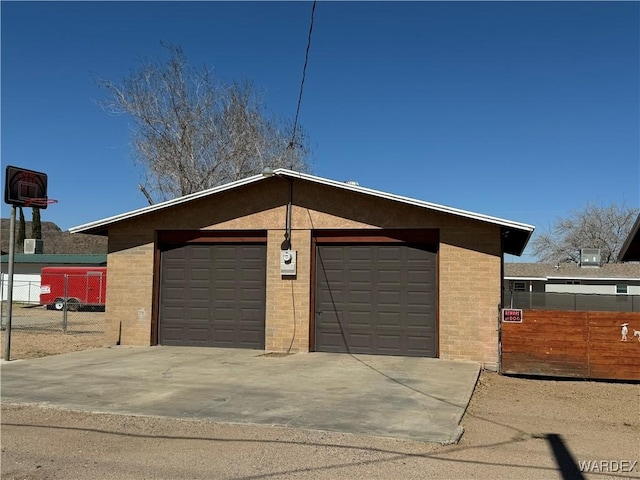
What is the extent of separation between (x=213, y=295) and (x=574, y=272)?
31.4 metres

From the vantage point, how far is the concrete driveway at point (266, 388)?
7418 mm

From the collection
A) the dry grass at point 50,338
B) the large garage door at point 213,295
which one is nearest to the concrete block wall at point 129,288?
the large garage door at point 213,295

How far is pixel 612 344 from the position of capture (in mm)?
11336

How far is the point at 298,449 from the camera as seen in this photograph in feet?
20.1

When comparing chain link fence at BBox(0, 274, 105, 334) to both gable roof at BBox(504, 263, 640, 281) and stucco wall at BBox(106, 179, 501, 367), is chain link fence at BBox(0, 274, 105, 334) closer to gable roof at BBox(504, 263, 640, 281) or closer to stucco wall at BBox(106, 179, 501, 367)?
stucco wall at BBox(106, 179, 501, 367)

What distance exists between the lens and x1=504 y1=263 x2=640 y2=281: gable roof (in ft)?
123

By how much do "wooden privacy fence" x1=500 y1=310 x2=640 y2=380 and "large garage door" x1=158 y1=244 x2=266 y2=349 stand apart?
6088mm

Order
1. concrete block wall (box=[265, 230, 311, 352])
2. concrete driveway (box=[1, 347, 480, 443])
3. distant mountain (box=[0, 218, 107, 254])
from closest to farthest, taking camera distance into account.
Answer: concrete driveway (box=[1, 347, 480, 443]) → concrete block wall (box=[265, 230, 311, 352]) → distant mountain (box=[0, 218, 107, 254])

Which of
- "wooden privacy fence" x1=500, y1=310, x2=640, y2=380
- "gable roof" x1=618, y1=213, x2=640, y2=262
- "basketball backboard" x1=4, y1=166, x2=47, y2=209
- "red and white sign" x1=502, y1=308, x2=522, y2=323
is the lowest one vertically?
"wooden privacy fence" x1=500, y1=310, x2=640, y2=380

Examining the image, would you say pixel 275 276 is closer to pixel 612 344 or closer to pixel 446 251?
pixel 446 251

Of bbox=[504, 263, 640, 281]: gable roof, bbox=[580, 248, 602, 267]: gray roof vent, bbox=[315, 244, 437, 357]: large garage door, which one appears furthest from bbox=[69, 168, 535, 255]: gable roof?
bbox=[580, 248, 602, 267]: gray roof vent

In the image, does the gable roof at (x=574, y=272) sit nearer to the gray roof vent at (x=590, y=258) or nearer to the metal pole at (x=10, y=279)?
the gray roof vent at (x=590, y=258)

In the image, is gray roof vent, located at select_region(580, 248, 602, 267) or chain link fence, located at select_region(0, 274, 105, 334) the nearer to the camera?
chain link fence, located at select_region(0, 274, 105, 334)

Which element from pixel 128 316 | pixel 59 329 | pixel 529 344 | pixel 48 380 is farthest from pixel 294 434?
pixel 59 329
